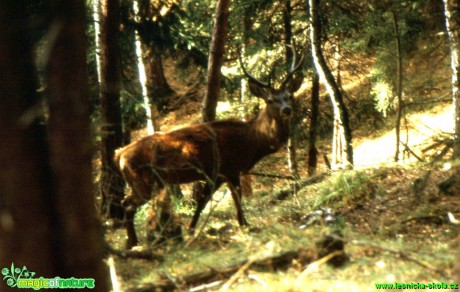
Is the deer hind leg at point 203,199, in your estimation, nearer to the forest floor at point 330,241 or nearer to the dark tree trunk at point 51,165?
the forest floor at point 330,241

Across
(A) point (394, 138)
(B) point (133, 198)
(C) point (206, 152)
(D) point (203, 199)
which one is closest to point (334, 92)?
(C) point (206, 152)

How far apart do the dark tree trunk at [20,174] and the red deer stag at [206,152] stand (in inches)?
121

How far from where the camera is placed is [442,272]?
512cm

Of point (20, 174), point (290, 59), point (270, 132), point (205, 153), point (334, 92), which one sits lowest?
point (205, 153)

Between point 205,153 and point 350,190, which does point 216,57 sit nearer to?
point 205,153

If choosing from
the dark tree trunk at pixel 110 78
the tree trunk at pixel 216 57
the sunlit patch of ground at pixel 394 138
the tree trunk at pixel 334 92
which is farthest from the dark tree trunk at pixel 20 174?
the sunlit patch of ground at pixel 394 138

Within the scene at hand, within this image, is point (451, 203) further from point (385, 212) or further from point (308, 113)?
point (308, 113)

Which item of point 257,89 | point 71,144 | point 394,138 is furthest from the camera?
point 394,138

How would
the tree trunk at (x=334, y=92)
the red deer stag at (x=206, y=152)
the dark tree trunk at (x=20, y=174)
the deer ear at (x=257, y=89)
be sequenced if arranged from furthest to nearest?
the tree trunk at (x=334, y=92) < the deer ear at (x=257, y=89) < the red deer stag at (x=206, y=152) < the dark tree trunk at (x=20, y=174)

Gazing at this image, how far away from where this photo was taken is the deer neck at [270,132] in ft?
34.7

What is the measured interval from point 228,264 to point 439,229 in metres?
2.93

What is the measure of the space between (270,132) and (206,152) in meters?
1.32

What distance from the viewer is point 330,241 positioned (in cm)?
582

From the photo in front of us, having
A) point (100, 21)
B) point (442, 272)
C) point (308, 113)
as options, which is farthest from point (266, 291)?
point (308, 113)
